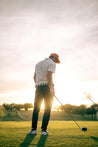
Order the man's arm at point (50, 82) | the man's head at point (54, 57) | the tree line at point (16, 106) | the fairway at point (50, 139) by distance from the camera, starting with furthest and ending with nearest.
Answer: the tree line at point (16, 106) < the man's head at point (54, 57) < the man's arm at point (50, 82) < the fairway at point (50, 139)

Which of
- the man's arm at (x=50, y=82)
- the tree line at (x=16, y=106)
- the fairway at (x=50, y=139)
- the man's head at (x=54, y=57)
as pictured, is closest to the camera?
the fairway at (x=50, y=139)

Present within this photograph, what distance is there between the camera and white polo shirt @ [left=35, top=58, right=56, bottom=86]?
5520mm

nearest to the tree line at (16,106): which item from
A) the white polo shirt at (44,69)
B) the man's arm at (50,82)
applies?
the white polo shirt at (44,69)

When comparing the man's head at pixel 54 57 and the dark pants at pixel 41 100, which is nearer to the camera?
the dark pants at pixel 41 100

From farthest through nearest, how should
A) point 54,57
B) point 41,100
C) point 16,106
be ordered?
point 16,106
point 54,57
point 41,100

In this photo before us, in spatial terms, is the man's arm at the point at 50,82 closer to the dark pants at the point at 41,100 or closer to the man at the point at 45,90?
the man at the point at 45,90

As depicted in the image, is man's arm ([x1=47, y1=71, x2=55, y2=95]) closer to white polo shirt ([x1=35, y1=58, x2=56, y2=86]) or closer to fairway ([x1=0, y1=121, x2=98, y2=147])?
white polo shirt ([x1=35, y1=58, x2=56, y2=86])

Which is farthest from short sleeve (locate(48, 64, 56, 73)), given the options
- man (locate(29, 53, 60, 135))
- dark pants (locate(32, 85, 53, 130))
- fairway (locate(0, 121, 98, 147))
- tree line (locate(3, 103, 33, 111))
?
tree line (locate(3, 103, 33, 111))

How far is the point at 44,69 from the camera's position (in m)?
5.60

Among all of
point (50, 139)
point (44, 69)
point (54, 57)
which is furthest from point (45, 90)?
point (50, 139)

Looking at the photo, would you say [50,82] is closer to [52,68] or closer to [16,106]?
[52,68]

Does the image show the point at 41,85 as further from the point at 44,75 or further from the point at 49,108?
the point at 49,108

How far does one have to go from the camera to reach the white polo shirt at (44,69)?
5.52 metres

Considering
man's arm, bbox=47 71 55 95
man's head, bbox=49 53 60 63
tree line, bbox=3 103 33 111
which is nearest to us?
man's arm, bbox=47 71 55 95
